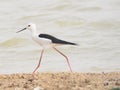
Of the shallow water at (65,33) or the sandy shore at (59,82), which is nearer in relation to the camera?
the sandy shore at (59,82)

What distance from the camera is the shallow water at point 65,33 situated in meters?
12.2

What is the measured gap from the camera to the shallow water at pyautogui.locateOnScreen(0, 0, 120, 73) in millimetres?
12180

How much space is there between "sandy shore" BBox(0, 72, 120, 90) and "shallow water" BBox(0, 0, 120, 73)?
3.16 m

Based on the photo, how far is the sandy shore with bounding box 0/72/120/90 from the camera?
24.6 ft

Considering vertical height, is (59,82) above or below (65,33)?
above

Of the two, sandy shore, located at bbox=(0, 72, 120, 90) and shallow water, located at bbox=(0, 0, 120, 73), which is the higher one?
sandy shore, located at bbox=(0, 72, 120, 90)

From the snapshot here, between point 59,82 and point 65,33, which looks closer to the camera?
point 59,82

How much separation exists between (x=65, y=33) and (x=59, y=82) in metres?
7.44

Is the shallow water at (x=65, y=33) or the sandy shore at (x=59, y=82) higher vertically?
the sandy shore at (x=59, y=82)

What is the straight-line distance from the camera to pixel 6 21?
55.6ft

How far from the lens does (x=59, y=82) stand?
7.82 m

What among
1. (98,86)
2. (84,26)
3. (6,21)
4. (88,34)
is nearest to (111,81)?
(98,86)

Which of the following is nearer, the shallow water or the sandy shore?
the sandy shore

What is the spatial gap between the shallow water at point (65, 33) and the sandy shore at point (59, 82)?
316 cm
